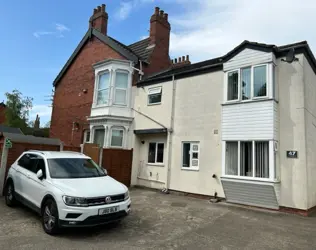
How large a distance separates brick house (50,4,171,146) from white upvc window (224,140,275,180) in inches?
250

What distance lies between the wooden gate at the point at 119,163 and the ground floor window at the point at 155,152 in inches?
43.9

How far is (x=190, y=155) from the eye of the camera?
1197 cm

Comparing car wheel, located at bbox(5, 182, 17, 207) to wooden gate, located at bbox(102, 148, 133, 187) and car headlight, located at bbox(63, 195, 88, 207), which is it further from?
wooden gate, located at bbox(102, 148, 133, 187)

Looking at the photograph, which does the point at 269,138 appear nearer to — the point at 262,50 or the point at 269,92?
the point at 269,92

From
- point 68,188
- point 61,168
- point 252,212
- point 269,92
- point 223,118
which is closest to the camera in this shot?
point 68,188

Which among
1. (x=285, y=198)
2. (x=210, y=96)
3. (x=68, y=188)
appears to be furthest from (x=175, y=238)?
(x=210, y=96)

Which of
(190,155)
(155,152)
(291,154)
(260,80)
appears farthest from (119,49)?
(291,154)

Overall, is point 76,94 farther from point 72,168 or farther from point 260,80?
point 260,80

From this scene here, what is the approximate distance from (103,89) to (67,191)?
10390 mm

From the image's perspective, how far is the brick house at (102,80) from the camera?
1450 cm

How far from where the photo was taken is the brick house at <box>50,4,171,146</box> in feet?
47.6

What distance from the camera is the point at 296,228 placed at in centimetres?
703

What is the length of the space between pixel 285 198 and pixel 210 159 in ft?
10.9

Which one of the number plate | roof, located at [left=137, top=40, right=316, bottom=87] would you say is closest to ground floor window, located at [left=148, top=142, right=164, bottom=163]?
roof, located at [left=137, top=40, right=316, bottom=87]
